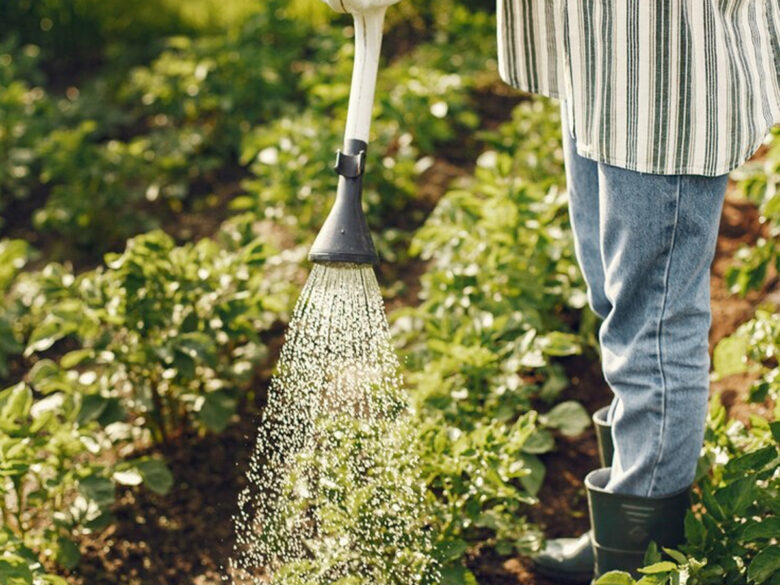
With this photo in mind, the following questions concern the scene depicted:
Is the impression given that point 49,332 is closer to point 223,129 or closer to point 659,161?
point 659,161

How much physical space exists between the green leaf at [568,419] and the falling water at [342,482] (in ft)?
1.21

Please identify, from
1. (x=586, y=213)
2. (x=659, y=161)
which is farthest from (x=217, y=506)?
(x=659, y=161)

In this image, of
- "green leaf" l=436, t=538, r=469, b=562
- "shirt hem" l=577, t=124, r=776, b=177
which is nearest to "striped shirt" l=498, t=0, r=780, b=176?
"shirt hem" l=577, t=124, r=776, b=177

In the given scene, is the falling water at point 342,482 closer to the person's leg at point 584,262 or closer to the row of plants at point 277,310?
the row of plants at point 277,310

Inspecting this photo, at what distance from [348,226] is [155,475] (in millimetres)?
928

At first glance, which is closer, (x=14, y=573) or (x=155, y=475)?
(x=14, y=573)

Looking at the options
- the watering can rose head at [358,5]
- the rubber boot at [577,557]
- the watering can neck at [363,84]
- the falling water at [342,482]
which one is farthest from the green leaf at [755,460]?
the watering can rose head at [358,5]

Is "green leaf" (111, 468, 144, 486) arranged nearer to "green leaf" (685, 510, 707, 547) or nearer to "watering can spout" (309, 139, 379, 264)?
"watering can spout" (309, 139, 379, 264)

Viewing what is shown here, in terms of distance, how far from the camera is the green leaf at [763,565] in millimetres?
1698

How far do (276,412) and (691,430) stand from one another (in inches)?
37.9

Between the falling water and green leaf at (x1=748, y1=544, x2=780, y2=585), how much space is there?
1.79 ft

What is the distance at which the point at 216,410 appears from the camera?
8.34 feet

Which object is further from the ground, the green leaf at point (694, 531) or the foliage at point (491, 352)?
the foliage at point (491, 352)

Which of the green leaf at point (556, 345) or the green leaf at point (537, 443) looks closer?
the green leaf at point (537, 443)
